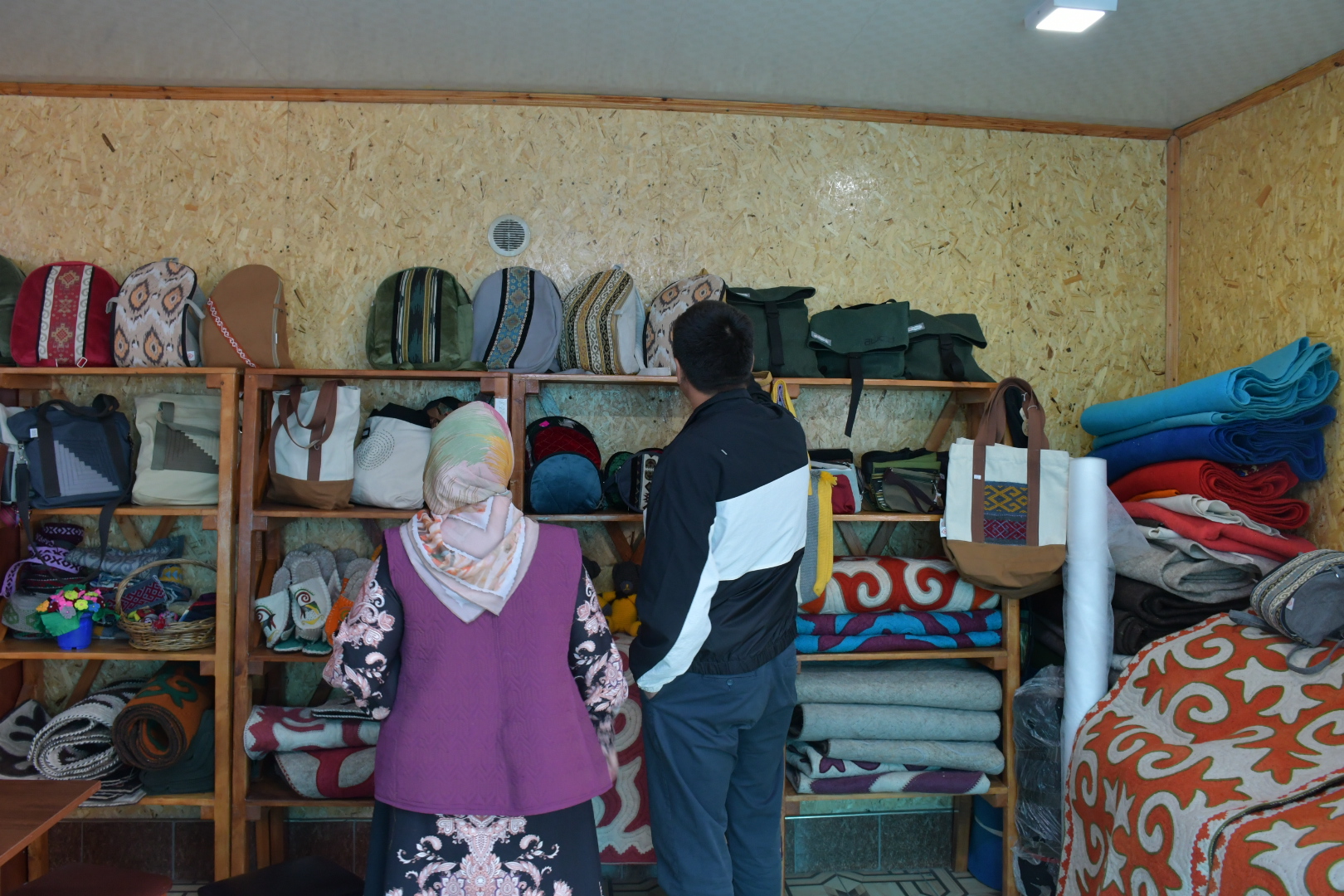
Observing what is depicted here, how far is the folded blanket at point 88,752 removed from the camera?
263 cm

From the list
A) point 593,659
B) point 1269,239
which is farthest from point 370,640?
point 1269,239

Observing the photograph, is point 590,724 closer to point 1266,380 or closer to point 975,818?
point 975,818

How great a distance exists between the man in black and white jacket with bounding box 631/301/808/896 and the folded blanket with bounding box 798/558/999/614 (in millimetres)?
701

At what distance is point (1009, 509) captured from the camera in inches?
109

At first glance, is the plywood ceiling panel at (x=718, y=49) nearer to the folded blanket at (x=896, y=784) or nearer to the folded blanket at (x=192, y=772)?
the folded blanket at (x=192, y=772)

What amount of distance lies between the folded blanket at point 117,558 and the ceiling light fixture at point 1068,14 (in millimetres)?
3200

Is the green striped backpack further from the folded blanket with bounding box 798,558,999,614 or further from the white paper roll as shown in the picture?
the white paper roll

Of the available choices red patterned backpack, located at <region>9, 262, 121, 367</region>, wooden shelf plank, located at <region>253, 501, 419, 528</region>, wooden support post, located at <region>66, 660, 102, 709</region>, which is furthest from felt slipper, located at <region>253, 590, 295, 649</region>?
red patterned backpack, located at <region>9, 262, 121, 367</region>

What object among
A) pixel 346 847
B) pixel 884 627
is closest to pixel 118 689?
pixel 346 847

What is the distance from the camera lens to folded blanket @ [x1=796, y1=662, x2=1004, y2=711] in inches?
111

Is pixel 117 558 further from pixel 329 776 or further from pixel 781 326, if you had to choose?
pixel 781 326

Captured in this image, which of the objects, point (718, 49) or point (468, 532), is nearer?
point (468, 532)

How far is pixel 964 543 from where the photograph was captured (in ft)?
9.11

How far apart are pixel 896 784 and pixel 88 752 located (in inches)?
101
